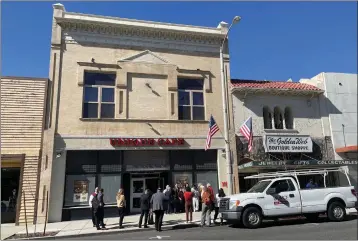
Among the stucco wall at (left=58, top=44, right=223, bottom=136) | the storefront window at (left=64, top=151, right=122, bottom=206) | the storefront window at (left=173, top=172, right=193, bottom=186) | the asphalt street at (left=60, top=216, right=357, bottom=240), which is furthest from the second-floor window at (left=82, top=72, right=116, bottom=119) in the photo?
the asphalt street at (left=60, top=216, right=357, bottom=240)

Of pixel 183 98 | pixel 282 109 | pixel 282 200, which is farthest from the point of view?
pixel 282 109

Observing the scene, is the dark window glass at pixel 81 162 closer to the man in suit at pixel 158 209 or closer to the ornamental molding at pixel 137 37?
the man in suit at pixel 158 209

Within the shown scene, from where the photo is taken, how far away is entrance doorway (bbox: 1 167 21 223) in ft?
55.7

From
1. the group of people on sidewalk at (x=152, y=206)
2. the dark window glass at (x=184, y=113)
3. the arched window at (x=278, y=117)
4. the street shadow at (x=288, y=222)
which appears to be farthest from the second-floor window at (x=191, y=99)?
the street shadow at (x=288, y=222)

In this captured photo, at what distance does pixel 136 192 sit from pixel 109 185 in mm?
1698

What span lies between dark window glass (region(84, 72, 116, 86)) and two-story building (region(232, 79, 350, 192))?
742 cm

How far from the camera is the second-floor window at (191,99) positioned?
768 inches

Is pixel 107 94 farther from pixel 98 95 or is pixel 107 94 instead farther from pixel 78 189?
pixel 78 189

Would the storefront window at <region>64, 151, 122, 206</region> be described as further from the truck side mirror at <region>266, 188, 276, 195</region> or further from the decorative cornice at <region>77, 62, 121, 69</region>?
the truck side mirror at <region>266, 188, 276, 195</region>

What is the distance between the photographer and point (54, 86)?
1759 cm

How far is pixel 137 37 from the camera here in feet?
64.0

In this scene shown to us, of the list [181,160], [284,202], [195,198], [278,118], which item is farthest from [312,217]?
[278,118]

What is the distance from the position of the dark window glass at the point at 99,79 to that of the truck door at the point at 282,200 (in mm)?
10759

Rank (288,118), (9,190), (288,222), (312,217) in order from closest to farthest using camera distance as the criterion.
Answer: (288,222) → (312,217) → (9,190) → (288,118)
